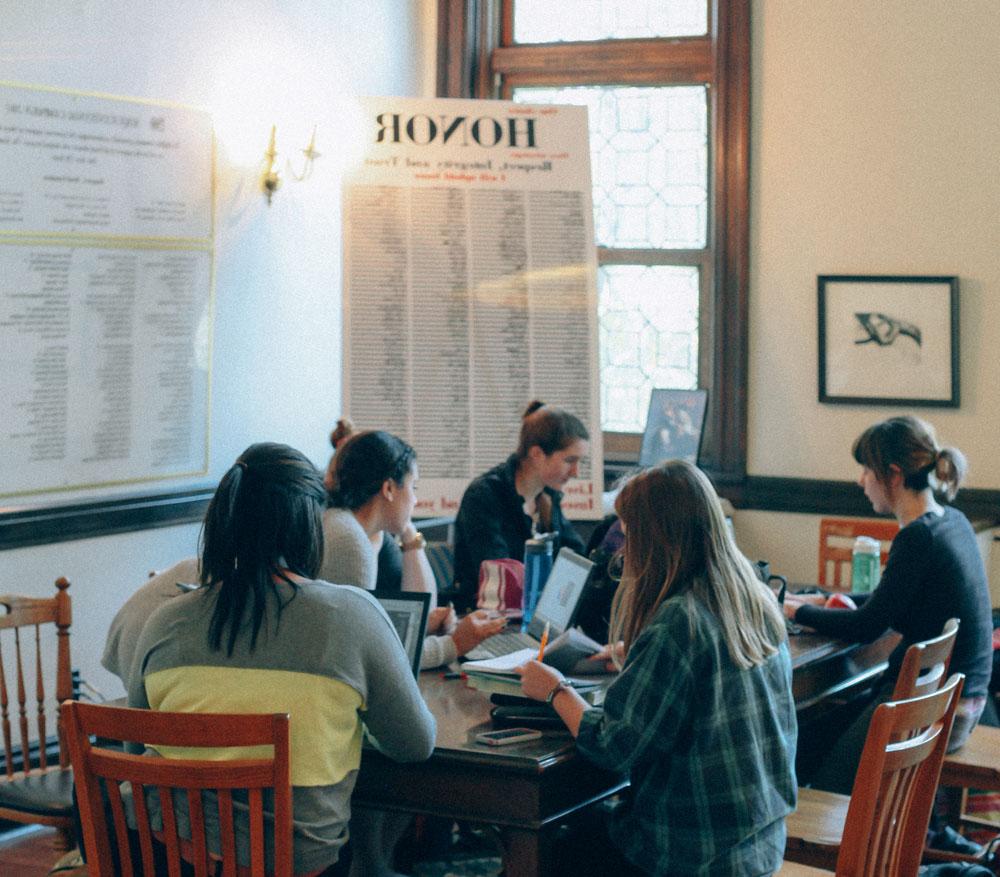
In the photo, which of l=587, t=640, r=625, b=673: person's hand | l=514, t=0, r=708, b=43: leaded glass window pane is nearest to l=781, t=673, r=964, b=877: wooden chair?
l=587, t=640, r=625, b=673: person's hand

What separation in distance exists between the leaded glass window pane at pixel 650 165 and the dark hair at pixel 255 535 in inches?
155

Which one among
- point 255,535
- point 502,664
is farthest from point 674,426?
point 255,535

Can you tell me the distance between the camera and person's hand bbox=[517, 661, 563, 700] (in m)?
2.51

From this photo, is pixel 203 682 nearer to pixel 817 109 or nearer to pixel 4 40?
pixel 4 40

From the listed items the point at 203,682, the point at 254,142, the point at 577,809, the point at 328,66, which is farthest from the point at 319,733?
the point at 328,66

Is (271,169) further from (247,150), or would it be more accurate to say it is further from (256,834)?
(256,834)

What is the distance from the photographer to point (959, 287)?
5.26 meters

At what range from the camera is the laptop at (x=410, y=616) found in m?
2.56

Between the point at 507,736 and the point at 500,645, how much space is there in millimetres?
686

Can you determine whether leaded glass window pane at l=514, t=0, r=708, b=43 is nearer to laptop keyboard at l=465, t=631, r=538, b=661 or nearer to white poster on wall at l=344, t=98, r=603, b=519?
white poster on wall at l=344, t=98, r=603, b=519

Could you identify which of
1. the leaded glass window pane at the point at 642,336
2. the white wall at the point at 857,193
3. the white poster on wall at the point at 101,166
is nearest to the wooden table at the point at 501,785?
the white poster on wall at the point at 101,166

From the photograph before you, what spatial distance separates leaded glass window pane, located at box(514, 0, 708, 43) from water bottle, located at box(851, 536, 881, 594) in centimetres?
265

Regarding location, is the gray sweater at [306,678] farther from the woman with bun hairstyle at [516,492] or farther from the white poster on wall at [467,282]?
the white poster on wall at [467,282]

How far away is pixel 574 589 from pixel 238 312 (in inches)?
93.6
